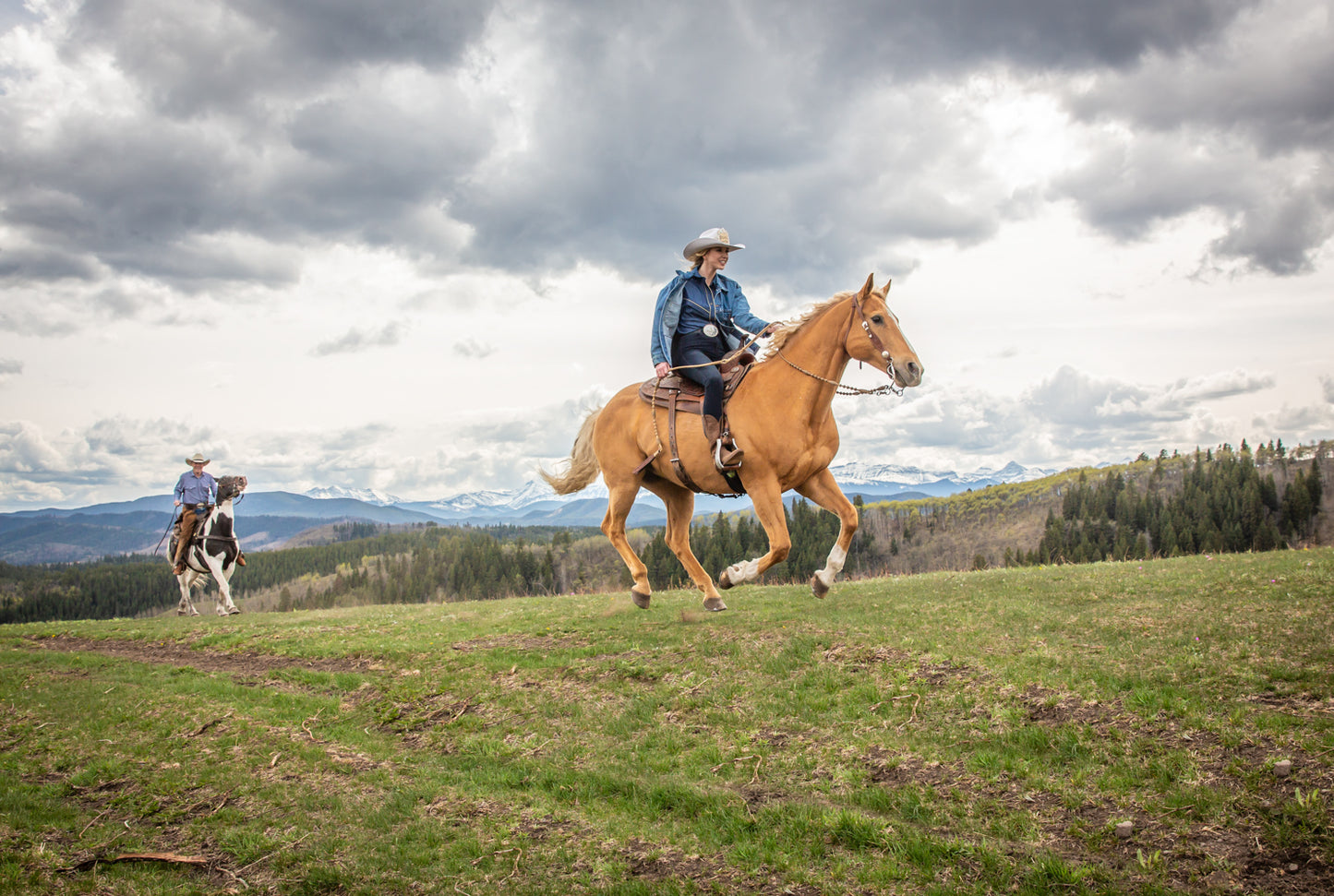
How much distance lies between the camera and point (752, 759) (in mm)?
6383

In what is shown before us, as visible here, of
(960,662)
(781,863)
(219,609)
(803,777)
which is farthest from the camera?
(219,609)

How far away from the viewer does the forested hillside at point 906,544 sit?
274 ft

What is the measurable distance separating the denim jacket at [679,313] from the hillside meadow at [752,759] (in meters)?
4.20

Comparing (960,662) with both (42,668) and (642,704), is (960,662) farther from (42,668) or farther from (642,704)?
(42,668)

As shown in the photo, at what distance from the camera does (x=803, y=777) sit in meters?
5.99

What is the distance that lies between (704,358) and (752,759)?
6243 millimetres

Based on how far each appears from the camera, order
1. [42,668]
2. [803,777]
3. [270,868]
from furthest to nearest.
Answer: [42,668] → [803,777] → [270,868]

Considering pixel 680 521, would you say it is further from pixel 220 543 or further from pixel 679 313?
pixel 220 543

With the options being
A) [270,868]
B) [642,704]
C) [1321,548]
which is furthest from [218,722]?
[1321,548]

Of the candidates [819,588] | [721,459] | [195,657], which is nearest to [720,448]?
[721,459]

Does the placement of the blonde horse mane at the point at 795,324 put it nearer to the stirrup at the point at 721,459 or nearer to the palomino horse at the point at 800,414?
the palomino horse at the point at 800,414

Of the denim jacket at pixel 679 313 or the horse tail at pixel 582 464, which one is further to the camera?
the horse tail at pixel 582 464

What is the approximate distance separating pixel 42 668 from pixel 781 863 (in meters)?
14.2

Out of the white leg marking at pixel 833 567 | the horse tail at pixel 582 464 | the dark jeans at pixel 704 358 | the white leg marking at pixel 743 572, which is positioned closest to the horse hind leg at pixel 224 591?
the horse tail at pixel 582 464
